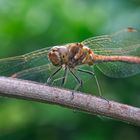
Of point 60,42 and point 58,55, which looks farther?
point 60,42

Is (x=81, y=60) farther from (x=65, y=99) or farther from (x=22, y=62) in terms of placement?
(x=65, y=99)

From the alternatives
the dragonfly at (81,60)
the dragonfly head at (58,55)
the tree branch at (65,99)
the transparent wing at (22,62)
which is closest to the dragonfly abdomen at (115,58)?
the dragonfly at (81,60)

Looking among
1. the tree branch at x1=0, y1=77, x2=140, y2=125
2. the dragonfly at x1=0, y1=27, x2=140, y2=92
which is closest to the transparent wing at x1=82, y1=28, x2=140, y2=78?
the dragonfly at x1=0, y1=27, x2=140, y2=92

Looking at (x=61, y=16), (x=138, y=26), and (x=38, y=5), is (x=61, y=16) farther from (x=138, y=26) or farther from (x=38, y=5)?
(x=138, y=26)

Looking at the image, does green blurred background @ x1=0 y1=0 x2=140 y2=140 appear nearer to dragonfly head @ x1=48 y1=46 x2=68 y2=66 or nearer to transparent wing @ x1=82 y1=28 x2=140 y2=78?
transparent wing @ x1=82 y1=28 x2=140 y2=78

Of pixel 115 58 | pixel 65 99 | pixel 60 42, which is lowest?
pixel 65 99

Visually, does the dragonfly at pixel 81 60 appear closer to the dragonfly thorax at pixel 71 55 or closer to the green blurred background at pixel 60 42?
the dragonfly thorax at pixel 71 55

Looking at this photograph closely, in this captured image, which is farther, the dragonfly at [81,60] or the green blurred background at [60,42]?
the green blurred background at [60,42]

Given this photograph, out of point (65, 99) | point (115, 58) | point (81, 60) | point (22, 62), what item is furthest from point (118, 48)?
point (65, 99)
